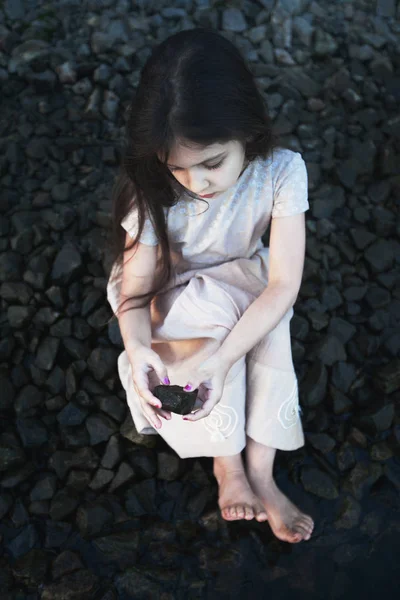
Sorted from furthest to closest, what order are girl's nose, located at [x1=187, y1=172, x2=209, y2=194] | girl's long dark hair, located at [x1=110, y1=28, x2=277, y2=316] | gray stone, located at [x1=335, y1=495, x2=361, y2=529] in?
gray stone, located at [x1=335, y1=495, x2=361, y2=529] < girl's nose, located at [x1=187, y1=172, x2=209, y2=194] < girl's long dark hair, located at [x1=110, y1=28, x2=277, y2=316]

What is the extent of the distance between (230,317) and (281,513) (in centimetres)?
56

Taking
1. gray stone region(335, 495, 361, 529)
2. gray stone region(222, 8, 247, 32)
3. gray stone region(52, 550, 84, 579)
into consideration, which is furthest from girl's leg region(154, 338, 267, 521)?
gray stone region(222, 8, 247, 32)

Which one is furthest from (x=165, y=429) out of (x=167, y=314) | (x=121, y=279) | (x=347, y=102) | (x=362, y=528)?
(x=347, y=102)

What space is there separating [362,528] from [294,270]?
0.75 meters

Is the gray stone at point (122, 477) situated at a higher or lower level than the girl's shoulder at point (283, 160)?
lower

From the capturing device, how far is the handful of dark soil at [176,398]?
1506mm

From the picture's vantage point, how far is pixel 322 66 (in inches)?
120

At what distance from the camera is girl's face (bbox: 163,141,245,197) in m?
1.42

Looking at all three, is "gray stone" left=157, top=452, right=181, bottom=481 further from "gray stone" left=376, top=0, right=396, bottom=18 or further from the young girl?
"gray stone" left=376, top=0, right=396, bottom=18

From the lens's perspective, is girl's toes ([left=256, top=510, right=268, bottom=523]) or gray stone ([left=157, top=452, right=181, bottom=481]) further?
gray stone ([left=157, top=452, right=181, bottom=481])

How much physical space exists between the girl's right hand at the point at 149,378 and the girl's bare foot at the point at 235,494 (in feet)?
1.02

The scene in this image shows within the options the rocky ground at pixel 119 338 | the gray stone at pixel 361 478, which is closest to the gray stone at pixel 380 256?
the rocky ground at pixel 119 338

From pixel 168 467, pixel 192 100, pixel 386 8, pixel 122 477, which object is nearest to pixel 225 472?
pixel 168 467

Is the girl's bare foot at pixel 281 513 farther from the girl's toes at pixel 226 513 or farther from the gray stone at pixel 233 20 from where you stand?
the gray stone at pixel 233 20
